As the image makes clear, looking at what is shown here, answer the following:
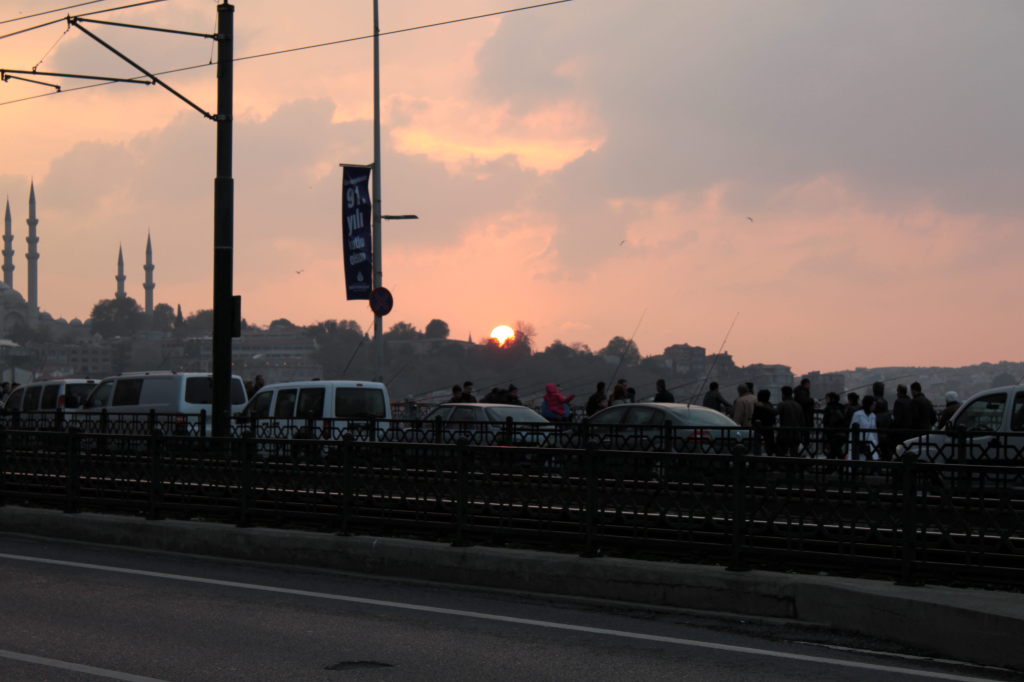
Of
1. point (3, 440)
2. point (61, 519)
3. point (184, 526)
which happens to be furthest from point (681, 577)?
point (3, 440)

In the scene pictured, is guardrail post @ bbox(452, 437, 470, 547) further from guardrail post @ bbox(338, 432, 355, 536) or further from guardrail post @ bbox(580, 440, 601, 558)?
guardrail post @ bbox(338, 432, 355, 536)

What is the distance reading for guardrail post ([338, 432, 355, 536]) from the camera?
12539 mm

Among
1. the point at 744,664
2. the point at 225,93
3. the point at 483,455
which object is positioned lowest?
the point at 744,664

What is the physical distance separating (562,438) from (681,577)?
10.5 meters

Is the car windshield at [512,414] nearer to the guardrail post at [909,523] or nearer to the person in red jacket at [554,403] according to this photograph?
the person in red jacket at [554,403]

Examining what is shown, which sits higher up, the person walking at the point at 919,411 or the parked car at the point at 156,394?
the parked car at the point at 156,394

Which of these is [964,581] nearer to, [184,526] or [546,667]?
[546,667]

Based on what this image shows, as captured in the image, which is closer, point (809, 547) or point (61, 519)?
point (809, 547)

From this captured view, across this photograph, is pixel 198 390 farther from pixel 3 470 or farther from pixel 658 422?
pixel 3 470

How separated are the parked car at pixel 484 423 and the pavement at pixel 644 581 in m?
6.21

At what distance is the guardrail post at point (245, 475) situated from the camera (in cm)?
1338

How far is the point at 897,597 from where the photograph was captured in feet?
28.4

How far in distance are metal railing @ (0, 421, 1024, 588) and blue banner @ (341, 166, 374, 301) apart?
15872 mm

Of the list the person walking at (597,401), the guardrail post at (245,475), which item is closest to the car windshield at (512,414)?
the person walking at (597,401)
